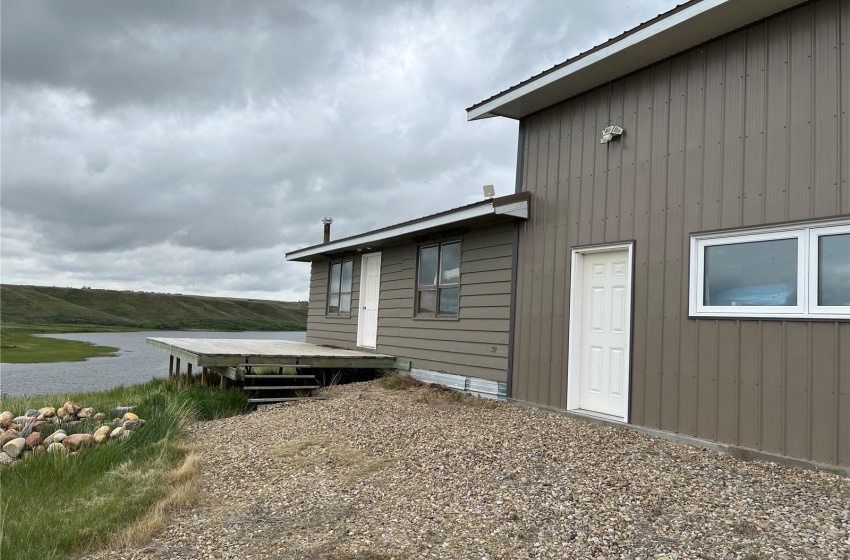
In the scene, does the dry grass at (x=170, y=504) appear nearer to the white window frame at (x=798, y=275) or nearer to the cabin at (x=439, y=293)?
the cabin at (x=439, y=293)

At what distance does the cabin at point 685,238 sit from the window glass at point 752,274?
13 mm

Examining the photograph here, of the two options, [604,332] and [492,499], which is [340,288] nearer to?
[604,332]

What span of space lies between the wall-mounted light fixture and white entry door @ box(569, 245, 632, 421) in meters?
1.29

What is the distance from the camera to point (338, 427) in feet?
20.2

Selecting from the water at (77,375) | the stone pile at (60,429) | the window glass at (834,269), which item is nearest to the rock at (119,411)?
the stone pile at (60,429)

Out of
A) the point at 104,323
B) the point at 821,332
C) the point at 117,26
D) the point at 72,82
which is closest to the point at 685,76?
the point at 821,332

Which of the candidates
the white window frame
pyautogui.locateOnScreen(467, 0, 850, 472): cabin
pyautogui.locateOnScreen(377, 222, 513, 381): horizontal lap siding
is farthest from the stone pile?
the white window frame

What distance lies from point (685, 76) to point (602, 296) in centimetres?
248

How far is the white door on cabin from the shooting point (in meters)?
6.18

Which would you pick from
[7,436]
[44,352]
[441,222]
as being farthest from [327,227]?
[44,352]

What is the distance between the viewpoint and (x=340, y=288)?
42.3 ft

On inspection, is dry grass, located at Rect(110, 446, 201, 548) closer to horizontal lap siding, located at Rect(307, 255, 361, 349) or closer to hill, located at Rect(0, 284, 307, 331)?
horizontal lap siding, located at Rect(307, 255, 361, 349)

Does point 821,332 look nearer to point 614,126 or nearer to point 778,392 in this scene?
point 778,392

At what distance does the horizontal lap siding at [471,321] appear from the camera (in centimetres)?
786
